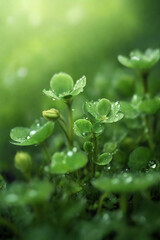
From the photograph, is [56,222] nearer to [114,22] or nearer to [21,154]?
[21,154]

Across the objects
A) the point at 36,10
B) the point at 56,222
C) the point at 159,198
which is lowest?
the point at 159,198

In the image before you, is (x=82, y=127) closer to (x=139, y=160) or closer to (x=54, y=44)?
(x=139, y=160)

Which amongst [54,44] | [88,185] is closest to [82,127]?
[88,185]

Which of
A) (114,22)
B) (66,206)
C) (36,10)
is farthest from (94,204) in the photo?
(114,22)

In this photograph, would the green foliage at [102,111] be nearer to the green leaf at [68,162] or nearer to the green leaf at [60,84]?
the green leaf at [60,84]

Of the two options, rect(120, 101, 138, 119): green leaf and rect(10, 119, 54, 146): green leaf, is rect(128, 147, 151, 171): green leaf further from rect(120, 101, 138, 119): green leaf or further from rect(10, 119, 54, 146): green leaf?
rect(10, 119, 54, 146): green leaf
